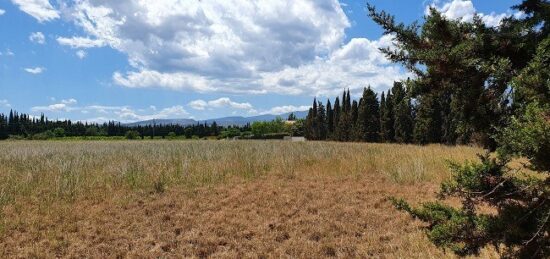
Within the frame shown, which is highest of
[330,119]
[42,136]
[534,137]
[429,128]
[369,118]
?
[330,119]

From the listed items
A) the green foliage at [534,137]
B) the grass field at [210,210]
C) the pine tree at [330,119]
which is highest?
the pine tree at [330,119]

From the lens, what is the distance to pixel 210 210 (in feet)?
25.5

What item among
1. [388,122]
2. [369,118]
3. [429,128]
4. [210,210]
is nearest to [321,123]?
[369,118]

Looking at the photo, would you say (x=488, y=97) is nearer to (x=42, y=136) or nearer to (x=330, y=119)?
(x=330, y=119)

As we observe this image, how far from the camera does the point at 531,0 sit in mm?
2527

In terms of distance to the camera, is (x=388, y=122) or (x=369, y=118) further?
(x=369, y=118)

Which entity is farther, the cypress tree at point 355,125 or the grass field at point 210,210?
the cypress tree at point 355,125

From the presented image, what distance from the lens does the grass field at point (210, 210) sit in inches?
232

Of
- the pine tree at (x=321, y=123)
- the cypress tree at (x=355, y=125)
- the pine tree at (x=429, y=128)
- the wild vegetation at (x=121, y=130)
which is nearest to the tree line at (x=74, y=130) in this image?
the wild vegetation at (x=121, y=130)

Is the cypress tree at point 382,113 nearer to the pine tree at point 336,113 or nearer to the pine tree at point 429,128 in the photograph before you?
the pine tree at point 429,128

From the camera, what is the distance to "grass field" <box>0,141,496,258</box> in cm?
589

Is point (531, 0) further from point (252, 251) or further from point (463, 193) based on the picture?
point (252, 251)

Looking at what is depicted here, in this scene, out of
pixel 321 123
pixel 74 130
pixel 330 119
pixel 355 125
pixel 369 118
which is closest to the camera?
pixel 369 118

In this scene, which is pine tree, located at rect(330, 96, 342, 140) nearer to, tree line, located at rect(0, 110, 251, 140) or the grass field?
tree line, located at rect(0, 110, 251, 140)
